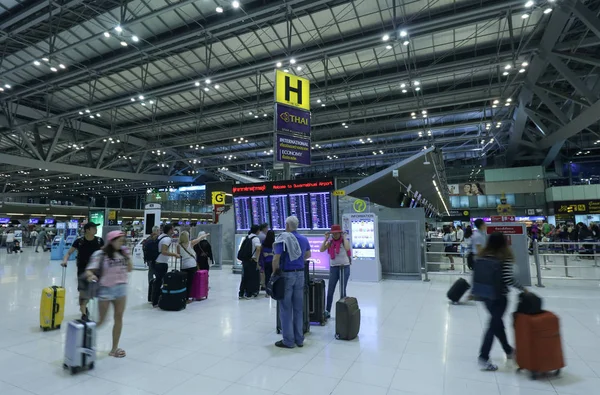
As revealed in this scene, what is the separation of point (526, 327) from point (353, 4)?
1052 centimetres

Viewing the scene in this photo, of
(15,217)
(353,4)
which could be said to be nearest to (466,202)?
(353,4)

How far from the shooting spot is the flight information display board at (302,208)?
957 cm

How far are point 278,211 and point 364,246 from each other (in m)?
2.74

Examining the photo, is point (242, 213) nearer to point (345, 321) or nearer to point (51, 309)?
point (51, 309)

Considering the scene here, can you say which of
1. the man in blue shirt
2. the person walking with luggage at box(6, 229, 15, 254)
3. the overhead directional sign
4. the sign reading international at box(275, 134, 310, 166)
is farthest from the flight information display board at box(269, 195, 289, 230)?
the person walking with luggage at box(6, 229, 15, 254)

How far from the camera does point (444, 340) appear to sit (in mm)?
4438

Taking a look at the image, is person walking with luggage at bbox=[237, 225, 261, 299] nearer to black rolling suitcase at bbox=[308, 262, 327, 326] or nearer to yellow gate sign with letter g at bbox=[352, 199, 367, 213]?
black rolling suitcase at bbox=[308, 262, 327, 326]

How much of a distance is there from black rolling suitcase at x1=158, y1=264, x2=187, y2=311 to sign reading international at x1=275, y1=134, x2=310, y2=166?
3516 mm

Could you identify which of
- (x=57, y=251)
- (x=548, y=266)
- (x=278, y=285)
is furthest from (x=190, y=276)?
(x=57, y=251)

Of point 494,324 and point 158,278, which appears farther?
point 158,278

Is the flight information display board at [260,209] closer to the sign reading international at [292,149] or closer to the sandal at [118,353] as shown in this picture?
the sign reading international at [292,149]

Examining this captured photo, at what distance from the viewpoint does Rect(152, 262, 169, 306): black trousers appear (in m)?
6.30

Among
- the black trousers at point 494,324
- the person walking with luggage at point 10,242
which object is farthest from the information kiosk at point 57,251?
the black trousers at point 494,324

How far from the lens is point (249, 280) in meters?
7.28
